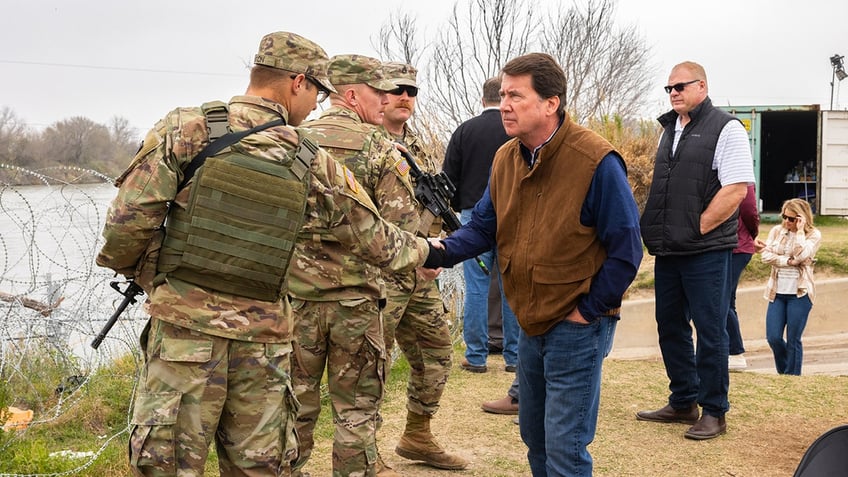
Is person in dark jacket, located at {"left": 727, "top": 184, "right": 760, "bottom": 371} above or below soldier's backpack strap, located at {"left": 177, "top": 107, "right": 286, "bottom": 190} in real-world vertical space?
below

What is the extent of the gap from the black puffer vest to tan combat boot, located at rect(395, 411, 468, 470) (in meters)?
1.72

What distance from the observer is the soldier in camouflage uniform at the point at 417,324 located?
14.3 feet

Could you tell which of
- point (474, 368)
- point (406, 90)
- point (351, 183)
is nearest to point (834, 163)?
point (474, 368)

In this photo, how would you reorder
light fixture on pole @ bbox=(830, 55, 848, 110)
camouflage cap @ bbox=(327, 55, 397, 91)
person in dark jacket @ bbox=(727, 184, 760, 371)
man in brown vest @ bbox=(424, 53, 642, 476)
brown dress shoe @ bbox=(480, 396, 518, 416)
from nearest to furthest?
man in brown vest @ bbox=(424, 53, 642, 476), camouflage cap @ bbox=(327, 55, 397, 91), brown dress shoe @ bbox=(480, 396, 518, 416), person in dark jacket @ bbox=(727, 184, 760, 371), light fixture on pole @ bbox=(830, 55, 848, 110)

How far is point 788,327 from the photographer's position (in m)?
8.14

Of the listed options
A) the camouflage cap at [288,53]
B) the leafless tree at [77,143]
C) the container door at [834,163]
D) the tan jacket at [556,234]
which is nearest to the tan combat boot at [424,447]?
the tan jacket at [556,234]

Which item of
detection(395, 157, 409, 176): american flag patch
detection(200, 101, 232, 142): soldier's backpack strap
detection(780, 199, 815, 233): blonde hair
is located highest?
detection(200, 101, 232, 142): soldier's backpack strap

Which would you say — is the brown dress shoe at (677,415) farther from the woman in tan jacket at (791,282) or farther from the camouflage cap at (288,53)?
the camouflage cap at (288,53)

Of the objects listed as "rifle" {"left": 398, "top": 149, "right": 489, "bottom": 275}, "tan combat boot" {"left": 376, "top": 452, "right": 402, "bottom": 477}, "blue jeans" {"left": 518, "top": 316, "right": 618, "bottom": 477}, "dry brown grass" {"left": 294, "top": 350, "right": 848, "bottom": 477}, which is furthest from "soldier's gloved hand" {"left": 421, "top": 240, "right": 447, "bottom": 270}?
"dry brown grass" {"left": 294, "top": 350, "right": 848, "bottom": 477}

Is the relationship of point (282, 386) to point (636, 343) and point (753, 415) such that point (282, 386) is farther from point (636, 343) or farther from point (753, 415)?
point (636, 343)

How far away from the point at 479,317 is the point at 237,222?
4.03 metres

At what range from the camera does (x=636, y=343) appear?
10.5 metres

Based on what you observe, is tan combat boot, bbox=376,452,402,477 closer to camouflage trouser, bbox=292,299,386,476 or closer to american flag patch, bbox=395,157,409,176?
camouflage trouser, bbox=292,299,386,476

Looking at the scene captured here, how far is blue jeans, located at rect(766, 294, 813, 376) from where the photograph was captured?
8.05 m
